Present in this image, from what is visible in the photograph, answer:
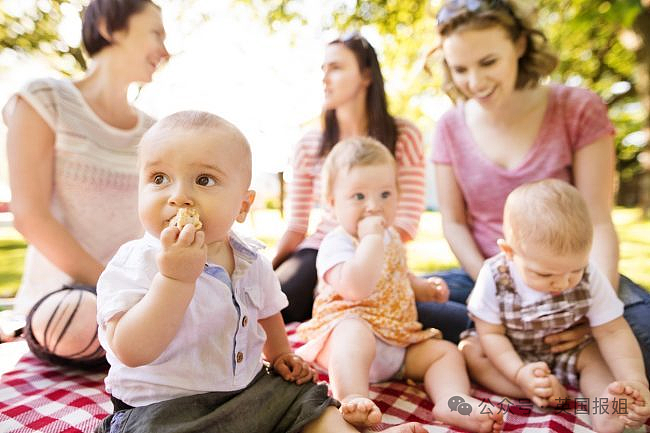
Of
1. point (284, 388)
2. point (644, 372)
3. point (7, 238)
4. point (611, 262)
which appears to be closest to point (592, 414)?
point (644, 372)

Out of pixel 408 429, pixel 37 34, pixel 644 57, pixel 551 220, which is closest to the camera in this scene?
pixel 408 429

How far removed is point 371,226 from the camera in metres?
1.52

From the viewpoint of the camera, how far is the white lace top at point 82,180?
69.1 inches

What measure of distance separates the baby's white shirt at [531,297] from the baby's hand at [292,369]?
0.58m

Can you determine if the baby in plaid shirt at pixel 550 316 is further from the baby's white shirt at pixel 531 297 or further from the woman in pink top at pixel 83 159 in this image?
the woman in pink top at pixel 83 159

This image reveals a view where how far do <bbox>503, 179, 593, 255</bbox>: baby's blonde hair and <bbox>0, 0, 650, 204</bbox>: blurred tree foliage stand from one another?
36.8 inches

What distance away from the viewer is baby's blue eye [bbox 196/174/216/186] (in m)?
0.96

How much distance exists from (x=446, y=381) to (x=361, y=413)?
40cm

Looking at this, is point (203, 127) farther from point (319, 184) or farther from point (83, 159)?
point (319, 184)

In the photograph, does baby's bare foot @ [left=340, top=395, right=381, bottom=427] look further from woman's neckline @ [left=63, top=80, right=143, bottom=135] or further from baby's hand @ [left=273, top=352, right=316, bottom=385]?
woman's neckline @ [left=63, top=80, right=143, bottom=135]

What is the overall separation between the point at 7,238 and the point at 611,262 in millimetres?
7643

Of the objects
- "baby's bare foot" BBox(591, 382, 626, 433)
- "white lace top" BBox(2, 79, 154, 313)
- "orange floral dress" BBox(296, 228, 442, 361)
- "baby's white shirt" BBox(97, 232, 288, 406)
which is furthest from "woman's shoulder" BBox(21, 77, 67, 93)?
"baby's bare foot" BBox(591, 382, 626, 433)

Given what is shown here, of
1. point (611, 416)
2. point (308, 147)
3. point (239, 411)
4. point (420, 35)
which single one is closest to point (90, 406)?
point (239, 411)

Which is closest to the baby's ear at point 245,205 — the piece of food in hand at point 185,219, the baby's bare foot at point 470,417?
the piece of food in hand at point 185,219
